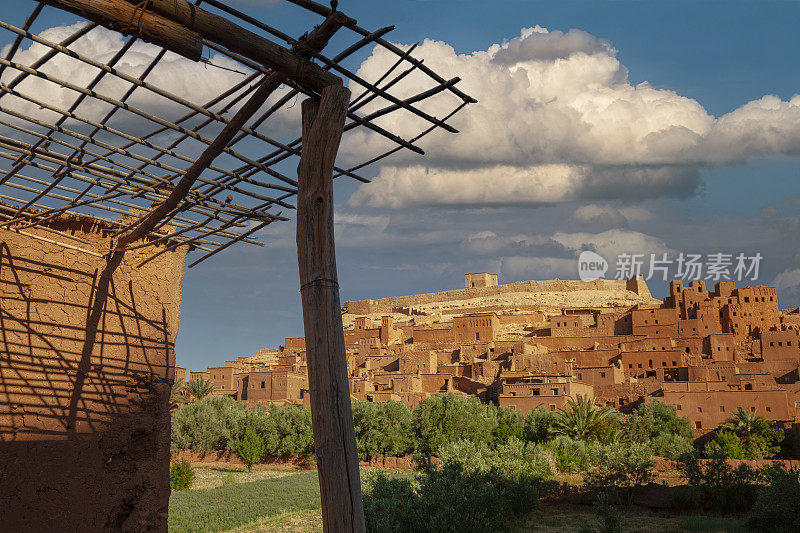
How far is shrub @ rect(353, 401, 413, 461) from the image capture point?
2952 cm

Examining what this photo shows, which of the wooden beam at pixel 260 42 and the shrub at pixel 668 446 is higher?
the wooden beam at pixel 260 42

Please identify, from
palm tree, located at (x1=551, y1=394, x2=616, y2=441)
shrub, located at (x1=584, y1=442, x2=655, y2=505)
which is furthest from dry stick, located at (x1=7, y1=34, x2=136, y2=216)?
palm tree, located at (x1=551, y1=394, x2=616, y2=441)

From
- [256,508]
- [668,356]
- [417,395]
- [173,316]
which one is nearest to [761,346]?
[668,356]

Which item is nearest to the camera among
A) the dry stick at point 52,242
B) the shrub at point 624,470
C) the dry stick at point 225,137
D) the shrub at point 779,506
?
the dry stick at point 225,137

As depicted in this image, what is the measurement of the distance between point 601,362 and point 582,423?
12.8 m

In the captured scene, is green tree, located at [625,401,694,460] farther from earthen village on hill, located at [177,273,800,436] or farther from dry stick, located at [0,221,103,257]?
dry stick, located at [0,221,103,257]

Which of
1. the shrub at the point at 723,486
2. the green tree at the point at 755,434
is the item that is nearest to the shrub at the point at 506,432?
the green tree at the point at 755,434

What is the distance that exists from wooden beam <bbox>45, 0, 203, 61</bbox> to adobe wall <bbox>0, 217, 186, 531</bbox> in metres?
3.89

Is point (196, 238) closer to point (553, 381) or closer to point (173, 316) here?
point (173, 316)

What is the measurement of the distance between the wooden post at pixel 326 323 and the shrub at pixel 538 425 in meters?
26.2

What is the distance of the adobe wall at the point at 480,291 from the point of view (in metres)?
84.6

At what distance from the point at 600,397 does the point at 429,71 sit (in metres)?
32.2

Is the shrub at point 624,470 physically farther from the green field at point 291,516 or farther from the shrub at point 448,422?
the shrub at point 448,422

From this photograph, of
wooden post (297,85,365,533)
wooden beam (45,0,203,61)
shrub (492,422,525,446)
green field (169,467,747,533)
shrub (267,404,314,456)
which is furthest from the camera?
shrub (267,404,314,456)
